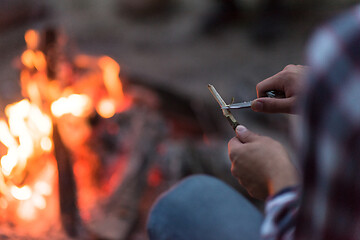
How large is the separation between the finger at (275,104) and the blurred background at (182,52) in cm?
93

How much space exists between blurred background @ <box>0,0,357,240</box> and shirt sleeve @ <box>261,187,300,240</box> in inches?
43.7

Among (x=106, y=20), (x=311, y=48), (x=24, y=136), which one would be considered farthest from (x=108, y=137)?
(x=106, y=20)

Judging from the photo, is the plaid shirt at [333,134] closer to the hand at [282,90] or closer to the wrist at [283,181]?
the wrist at [283,181]

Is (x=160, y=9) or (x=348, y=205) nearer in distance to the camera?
(x=348, y=205)

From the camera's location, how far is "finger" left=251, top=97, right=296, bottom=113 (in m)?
0.80

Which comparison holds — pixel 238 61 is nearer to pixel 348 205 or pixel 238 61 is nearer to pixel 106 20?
pixel 106 20

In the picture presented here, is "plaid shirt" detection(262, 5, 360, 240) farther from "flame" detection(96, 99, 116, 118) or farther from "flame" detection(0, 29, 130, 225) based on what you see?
"flame" detection(96, 99, 116, 118)

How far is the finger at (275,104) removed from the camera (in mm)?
796

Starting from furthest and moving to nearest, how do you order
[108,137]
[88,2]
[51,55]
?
[88,2]
[108,137]
[51,55]

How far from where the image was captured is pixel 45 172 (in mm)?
1817

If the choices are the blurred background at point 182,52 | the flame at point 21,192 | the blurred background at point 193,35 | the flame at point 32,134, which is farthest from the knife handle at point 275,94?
the blurred background at point 193,35

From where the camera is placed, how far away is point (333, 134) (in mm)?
471

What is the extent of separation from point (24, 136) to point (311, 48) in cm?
142

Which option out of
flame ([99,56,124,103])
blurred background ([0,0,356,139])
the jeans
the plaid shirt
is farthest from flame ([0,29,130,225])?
blurred background ([0,0,356,139])
